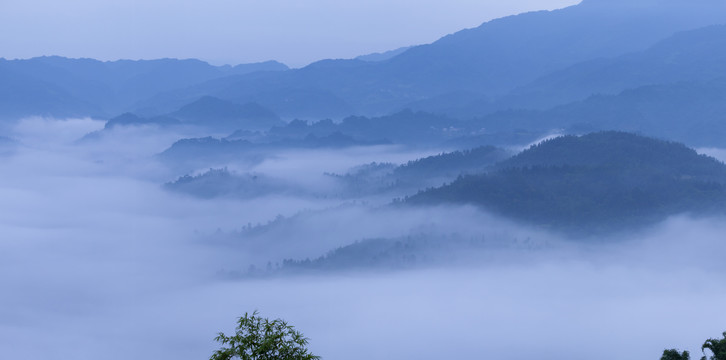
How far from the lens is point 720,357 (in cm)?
5625

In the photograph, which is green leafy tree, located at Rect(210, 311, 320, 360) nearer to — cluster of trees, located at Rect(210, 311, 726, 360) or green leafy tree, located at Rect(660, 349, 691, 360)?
cluster of trees, located at Rect(210, 311, 726, 360)

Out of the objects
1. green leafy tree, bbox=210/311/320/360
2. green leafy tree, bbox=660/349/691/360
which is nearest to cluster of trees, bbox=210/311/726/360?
green leafy tree, bbox=210/311/320/360

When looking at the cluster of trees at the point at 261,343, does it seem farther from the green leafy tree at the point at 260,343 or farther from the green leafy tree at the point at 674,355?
the green leafy tree at the point at 674,355

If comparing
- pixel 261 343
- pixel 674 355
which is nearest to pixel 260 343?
pixel 261 343

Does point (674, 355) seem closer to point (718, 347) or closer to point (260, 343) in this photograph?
point (718, 347)

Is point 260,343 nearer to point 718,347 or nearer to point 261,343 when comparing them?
point 261,343

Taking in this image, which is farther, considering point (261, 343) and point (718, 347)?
point (718, 347)

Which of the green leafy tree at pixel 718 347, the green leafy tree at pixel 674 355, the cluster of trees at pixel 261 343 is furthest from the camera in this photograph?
the green leafy tree at pixel 674 355

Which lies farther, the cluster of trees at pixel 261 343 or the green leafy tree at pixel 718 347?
the green leafy tree at pixel 718 347

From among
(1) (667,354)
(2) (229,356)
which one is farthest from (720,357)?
(2) (229,356)

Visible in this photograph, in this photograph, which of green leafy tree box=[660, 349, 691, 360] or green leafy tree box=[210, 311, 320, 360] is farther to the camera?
green leafy tree box=[660, 349, 691, 360]

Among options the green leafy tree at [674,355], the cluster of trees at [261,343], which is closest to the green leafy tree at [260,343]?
the cluster of trees at [261,343]

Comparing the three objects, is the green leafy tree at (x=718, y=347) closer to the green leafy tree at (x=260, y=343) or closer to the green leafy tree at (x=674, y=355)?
the green leafy tree at (x=674, y=355)

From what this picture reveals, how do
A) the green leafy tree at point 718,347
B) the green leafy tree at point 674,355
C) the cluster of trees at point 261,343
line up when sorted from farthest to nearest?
1. the green leafy tree at point 674,355
2. the green leafy tree at point 718,347
3. the cluster of trees at point 261,343
